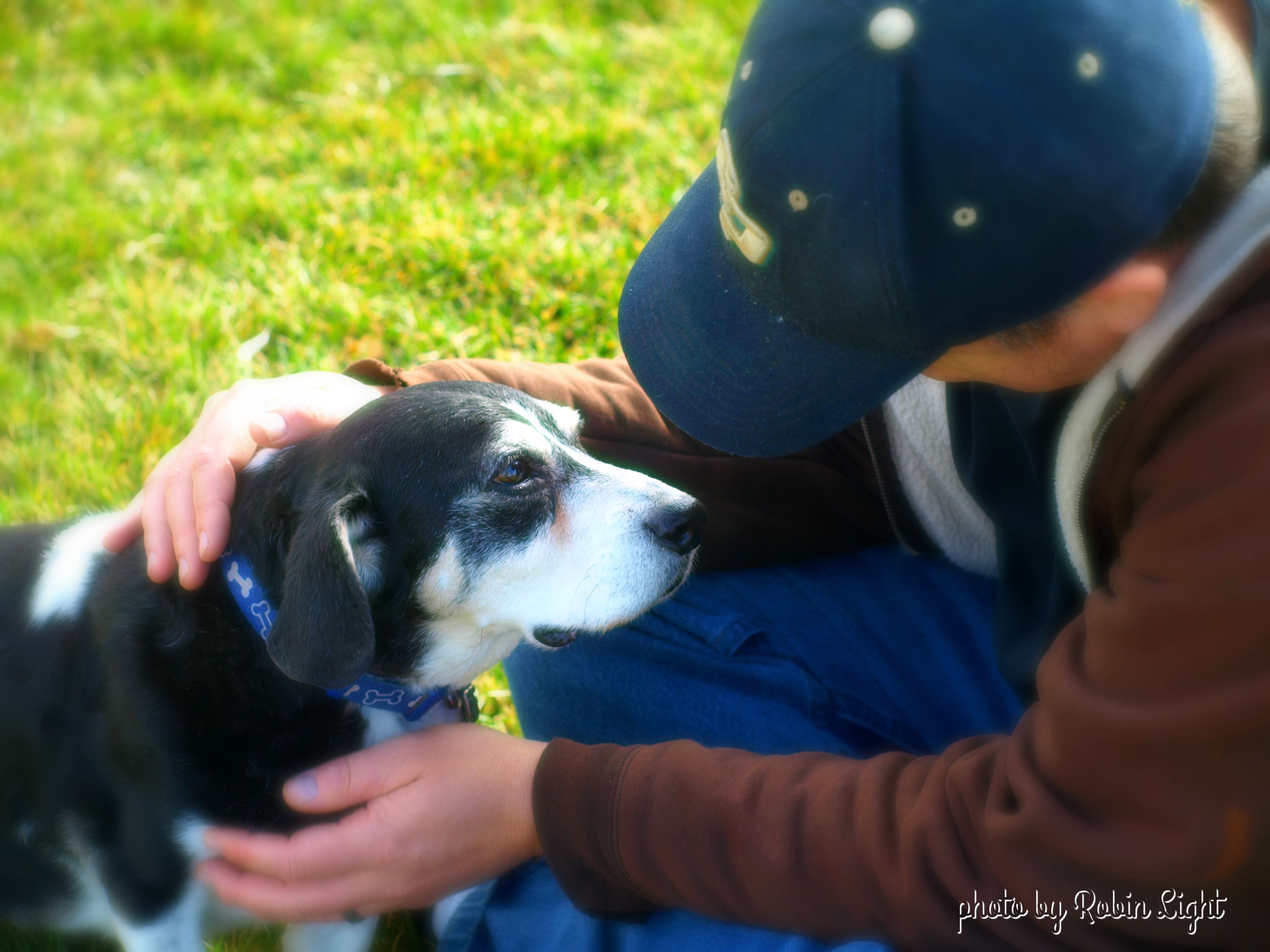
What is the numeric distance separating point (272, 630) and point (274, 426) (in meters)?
0.52

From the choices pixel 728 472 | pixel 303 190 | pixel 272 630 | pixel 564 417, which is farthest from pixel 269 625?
pixel 303 190

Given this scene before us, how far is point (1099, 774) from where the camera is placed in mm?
1407

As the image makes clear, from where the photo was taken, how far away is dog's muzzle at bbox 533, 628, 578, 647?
7.17 ft

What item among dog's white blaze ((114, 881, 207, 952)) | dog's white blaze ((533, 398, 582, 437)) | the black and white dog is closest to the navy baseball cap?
the black and white dog

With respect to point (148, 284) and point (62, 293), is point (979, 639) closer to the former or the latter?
point (148, 284)

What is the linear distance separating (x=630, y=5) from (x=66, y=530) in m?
4.39

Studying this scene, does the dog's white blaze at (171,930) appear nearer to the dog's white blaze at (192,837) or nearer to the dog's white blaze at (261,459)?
the dog's white blaze at (192,837)

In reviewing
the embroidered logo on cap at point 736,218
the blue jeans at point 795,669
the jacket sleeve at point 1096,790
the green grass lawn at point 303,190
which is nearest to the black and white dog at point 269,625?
the blue jeans at point 795,669

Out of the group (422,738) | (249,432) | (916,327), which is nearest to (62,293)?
(249,432)

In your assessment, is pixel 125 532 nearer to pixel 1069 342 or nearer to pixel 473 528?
pixel 473 528

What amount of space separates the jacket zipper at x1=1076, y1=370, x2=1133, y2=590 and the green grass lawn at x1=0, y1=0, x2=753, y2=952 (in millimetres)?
1730

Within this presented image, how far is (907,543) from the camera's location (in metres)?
2.48

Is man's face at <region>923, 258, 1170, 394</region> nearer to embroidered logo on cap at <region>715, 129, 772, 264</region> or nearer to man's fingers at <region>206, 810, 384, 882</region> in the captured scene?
embroidered logo on cap at <region>715, 129, 772, 264</region>

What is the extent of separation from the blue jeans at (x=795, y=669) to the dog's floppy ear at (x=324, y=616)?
62 cm
